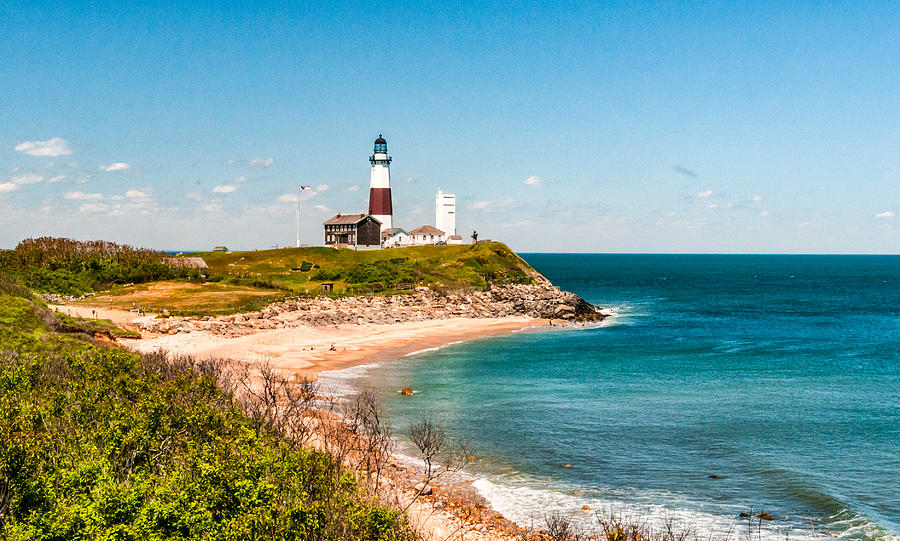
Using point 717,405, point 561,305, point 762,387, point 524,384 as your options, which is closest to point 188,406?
point 524,384

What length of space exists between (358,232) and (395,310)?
171 feet

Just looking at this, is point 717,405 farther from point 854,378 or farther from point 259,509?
point 259,509

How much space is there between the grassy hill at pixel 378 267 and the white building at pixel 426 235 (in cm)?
1296

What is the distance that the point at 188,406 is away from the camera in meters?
18.7

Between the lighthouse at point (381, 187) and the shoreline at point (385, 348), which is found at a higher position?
the lighthouse at point (381, 187)

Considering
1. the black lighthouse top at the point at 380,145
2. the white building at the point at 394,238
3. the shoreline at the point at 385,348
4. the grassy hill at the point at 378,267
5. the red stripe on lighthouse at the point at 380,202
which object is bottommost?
the shoreline at the point at 385,348

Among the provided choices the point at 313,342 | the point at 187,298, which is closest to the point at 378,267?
the point at 187,298

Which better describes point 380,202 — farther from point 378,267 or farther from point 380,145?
point 378,267

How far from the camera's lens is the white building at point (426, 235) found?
126 m

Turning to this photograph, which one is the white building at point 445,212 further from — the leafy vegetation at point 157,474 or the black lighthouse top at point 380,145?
the leafy vegetation at point 157,474

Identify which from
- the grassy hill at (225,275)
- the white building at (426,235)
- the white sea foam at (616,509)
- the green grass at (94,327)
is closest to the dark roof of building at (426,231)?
the white building at (426,235)

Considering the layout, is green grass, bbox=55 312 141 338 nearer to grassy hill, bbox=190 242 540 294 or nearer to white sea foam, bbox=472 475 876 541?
grassy hill, bbox=190 242 540 294

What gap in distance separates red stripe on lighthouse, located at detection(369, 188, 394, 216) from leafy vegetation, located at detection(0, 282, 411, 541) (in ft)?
323

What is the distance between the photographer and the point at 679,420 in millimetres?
29984
